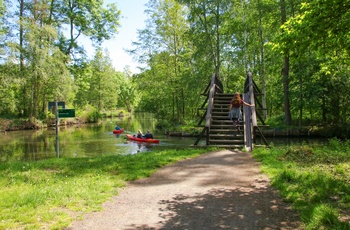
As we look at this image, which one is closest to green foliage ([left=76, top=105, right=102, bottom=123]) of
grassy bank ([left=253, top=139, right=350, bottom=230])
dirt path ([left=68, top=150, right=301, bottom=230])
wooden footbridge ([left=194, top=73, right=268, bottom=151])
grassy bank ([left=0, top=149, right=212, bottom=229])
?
wooden footbridge ([left=194, top=73, right=268, bottom=151])

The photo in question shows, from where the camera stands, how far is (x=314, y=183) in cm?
604

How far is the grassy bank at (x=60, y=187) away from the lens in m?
4.71

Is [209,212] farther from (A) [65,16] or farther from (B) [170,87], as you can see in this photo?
(A) [65,16]

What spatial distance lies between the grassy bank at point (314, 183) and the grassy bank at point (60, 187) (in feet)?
10.7

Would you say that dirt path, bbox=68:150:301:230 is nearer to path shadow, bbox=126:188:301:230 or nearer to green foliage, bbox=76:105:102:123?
path shadow, bbox=126:188:301:230

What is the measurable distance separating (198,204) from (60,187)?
2.97 m

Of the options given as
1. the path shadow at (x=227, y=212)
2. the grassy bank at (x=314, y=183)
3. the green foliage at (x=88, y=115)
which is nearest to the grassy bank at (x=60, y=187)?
the path shadow at (x=227, y=212)

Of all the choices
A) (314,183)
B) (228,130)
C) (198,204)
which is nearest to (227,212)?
(198,204)

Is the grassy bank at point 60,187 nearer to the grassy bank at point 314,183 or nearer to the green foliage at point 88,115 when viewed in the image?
the grassy bank at point 314,183

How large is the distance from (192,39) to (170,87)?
24.2 feet

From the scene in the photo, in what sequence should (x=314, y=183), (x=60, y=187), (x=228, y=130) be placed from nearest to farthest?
(x=314, y=183), (x=60, y=187), (x=228, y=130)

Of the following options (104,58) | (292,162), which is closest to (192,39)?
(292,162)

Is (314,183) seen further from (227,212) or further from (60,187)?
(60,187)

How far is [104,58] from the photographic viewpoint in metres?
61.3
